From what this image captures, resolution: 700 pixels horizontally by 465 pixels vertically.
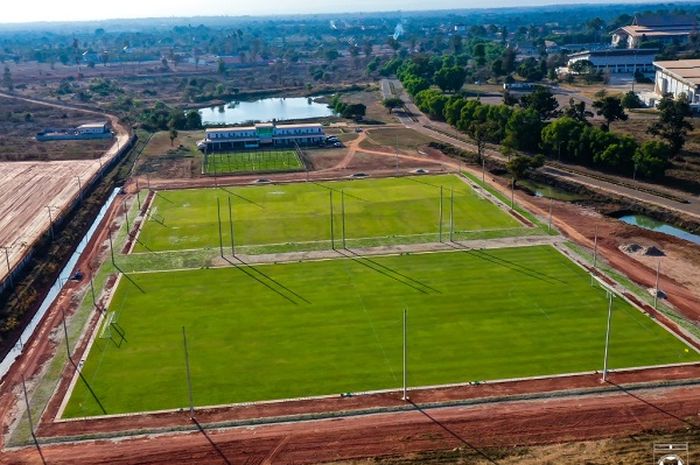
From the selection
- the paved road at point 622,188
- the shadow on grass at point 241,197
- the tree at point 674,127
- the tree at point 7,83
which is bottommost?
the shadow on grass at point 241,197

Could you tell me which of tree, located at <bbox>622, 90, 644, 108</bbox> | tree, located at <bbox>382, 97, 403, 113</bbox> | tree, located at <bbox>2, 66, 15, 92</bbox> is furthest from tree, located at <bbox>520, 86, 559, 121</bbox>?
tree, located at <bbox>2, 66, 15, 92</bbox>

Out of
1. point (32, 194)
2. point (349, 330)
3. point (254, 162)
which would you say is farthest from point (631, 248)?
point (32, 194)

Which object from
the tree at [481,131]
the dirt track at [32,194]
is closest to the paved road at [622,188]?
the tree at [481,131]

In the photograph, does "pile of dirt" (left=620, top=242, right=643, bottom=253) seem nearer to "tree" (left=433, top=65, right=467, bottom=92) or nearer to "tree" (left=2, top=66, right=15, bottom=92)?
"tree" (left=433, top=65, right=467, bottom=92)

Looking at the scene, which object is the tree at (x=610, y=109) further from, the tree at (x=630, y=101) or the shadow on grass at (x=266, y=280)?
the shadow on grass at (x=266, y=280)

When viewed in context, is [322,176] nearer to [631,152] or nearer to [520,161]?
[520,161]

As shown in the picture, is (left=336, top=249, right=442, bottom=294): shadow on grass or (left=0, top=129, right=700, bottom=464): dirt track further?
(left=336, top=249, right=442, bottom=294): shadow on grass
